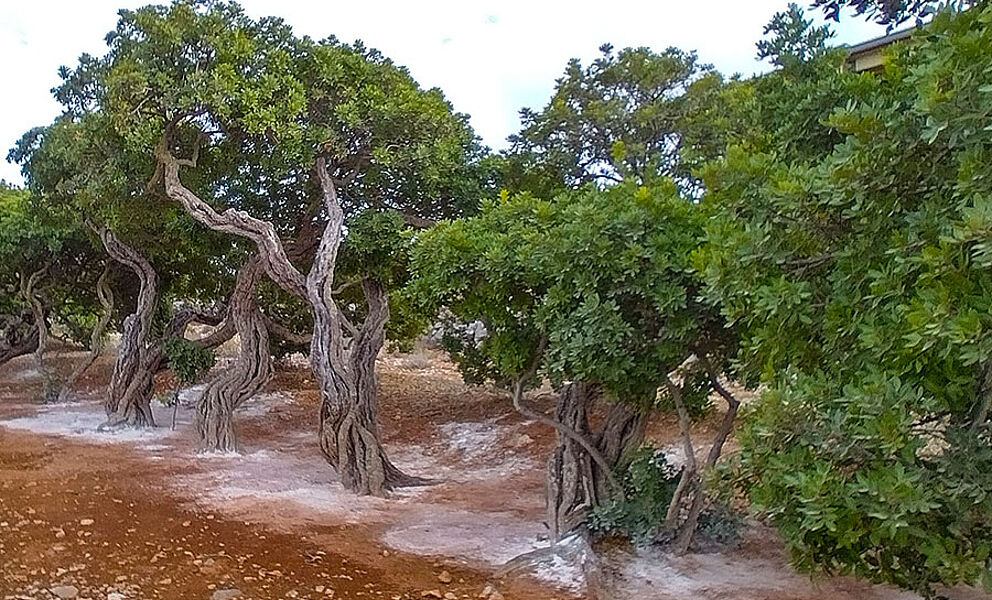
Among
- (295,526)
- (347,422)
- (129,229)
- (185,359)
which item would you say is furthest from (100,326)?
(295,526)

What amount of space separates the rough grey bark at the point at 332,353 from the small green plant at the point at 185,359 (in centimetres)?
255

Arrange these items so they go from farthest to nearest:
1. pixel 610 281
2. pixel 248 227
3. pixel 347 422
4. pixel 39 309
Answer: pixel 39 309 < pixel 248 227 < pixel 347 422 < pixel 610 281

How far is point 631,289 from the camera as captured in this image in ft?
12.8

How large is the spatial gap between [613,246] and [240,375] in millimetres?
5797

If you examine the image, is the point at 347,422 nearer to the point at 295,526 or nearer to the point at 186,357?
the point at 295,526

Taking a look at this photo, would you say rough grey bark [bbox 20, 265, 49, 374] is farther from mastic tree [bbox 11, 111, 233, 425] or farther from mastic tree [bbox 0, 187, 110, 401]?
mastic tree [bbox 11, 111, 233, 425]

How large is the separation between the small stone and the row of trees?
8.22 ft

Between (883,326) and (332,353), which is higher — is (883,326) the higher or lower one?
the higher one

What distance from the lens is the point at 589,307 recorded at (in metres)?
3.85

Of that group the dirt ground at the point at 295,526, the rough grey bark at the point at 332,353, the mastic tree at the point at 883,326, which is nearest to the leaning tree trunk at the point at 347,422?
the rough grey bark at the point at 332,353

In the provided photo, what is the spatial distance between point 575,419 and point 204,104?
4.23 metres

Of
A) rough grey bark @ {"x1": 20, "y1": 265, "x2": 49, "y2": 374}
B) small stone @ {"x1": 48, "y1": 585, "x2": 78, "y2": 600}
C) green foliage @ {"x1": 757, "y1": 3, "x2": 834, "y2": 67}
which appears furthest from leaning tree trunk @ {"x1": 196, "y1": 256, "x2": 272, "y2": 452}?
green foliage @ {"x1": 757, "y1": 3, "x2": 834, "y2": 67}

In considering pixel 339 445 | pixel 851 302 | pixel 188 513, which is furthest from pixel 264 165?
pixel 851 302

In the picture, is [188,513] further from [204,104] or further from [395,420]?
[395,420]
